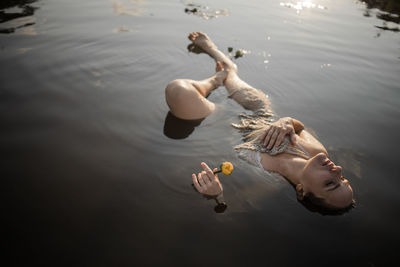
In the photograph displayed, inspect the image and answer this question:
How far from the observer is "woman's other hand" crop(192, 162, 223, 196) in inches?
89.9

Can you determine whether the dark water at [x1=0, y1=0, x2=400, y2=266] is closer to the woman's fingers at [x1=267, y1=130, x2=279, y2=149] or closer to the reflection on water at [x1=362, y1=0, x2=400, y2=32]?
the woman's fingers at [x1=267, y1=130, x2=279, y2=149]

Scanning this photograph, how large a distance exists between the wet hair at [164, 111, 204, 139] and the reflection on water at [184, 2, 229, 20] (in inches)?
152

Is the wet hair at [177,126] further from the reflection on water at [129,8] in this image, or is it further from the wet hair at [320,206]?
the reflection on water at [129,8]

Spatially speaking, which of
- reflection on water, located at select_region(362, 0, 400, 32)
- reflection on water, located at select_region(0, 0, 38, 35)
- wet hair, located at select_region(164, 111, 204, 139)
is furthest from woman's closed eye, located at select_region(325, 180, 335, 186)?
reflection on water, located at select_region(362, 0, 400, 32)

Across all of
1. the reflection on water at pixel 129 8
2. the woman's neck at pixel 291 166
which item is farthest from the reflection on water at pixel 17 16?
the woman's neck at pixel 291 166

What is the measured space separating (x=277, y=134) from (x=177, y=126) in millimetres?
1143

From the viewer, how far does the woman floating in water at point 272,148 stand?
2.35 meters

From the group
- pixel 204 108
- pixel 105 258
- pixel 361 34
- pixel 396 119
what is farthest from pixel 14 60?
pixel 361 34

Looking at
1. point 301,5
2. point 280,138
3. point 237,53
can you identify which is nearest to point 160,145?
point 280,138

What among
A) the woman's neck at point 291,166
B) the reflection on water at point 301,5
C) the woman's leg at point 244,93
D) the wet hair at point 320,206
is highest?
the reflection on water at point 301,5

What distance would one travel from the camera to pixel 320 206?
2.48m

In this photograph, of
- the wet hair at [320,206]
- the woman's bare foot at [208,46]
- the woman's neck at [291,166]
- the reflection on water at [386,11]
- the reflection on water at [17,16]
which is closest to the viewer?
the wet hair at [320,206]

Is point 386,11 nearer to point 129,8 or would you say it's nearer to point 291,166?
point 129,8

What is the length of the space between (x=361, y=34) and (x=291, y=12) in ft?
→ 6.18
